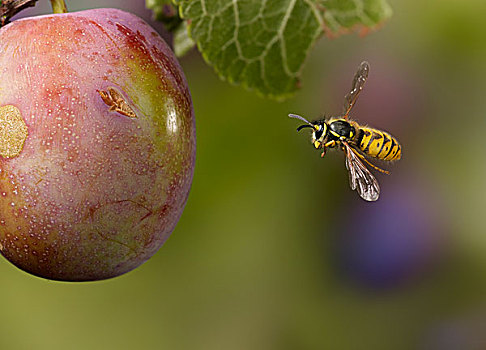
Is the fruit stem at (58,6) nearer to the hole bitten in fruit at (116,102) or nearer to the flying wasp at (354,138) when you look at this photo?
the hole bitten in fruit at (116,102)

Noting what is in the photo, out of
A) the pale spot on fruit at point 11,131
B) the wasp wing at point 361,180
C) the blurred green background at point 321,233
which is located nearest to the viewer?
the pale spot on fruit at point 11,131

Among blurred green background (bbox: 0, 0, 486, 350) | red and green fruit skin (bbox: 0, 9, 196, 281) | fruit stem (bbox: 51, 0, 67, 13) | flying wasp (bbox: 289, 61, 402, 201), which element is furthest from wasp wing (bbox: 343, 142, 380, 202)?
blurred green background (bbox: 0, 0, 486, 350)

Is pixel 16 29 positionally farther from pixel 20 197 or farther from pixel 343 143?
pixel 343 143

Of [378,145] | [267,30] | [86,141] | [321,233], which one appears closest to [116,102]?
[86,141]

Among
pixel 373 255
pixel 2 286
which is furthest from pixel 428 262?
pixel 2 286

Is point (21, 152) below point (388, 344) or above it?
above

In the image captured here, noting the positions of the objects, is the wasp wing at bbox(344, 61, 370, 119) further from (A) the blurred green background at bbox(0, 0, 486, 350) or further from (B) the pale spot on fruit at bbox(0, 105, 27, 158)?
(A) the blurred green background at bbox(0, 0, 486, 350)

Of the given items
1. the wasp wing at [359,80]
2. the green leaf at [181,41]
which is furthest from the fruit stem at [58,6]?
the wasp wing at [359,80]
